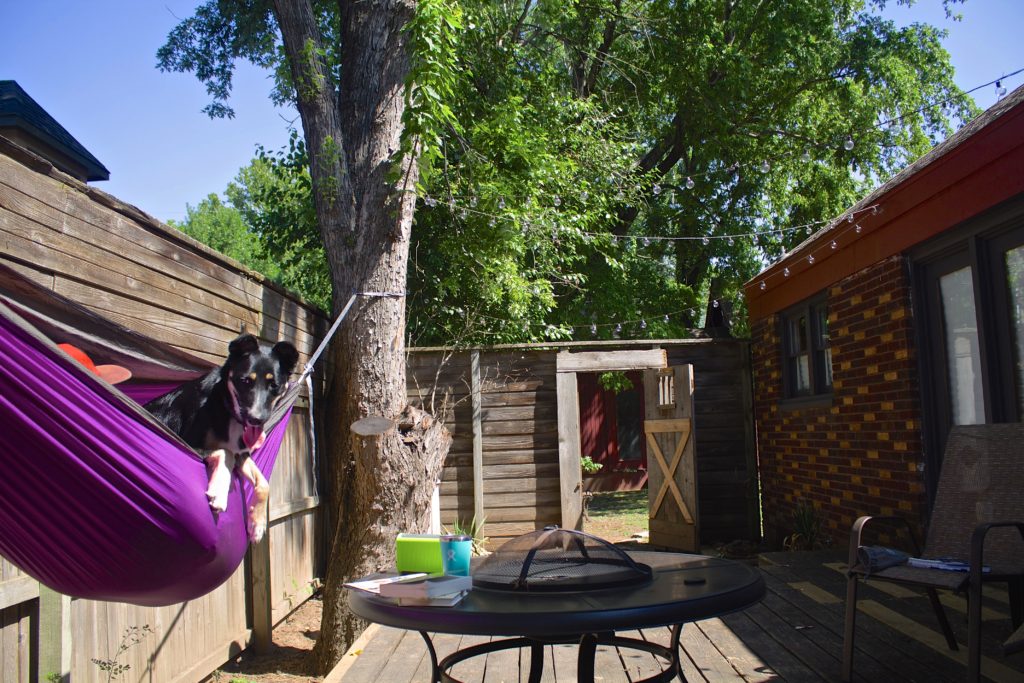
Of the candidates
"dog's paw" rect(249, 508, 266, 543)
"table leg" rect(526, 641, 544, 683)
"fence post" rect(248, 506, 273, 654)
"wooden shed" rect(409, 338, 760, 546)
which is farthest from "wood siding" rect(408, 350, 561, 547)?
"table leg" rect(526, 641, 544, 683)

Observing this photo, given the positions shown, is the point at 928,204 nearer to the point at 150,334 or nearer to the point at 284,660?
the point at 150,334

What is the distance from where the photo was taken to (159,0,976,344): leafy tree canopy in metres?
9.20

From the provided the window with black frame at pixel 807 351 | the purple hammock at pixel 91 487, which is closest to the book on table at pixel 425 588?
the purple hammock at pixel 91 487

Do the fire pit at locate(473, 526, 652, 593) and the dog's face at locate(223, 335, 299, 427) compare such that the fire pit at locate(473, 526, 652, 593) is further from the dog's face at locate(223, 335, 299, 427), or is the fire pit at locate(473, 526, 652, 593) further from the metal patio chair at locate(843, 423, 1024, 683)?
the metal patio chair at locate(843, 423, 1024, 683)

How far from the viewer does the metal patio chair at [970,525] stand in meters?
2.80

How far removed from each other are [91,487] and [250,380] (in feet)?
2.62

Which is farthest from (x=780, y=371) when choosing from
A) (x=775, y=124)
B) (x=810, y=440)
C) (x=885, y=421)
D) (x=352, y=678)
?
(x=775, y=124)

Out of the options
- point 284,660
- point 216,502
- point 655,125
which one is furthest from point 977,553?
point 655,125

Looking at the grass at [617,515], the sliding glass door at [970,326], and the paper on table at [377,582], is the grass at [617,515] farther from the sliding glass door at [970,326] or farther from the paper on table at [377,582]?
the paper on table at [377,582]

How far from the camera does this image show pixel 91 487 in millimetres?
2096

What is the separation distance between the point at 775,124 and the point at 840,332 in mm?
7777

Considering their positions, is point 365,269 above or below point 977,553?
above

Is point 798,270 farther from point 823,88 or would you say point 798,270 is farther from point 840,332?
point 823,88

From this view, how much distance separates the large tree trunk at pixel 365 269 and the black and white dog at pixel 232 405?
2097mm
